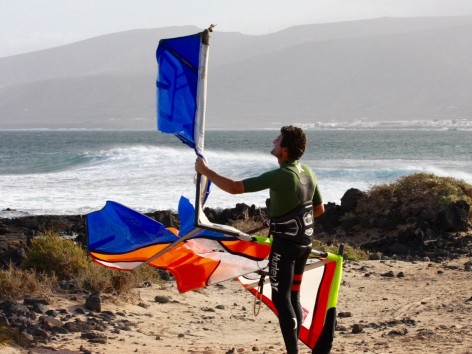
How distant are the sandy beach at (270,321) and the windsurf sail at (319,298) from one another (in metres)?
0.50

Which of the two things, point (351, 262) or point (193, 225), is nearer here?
point (193, 225)

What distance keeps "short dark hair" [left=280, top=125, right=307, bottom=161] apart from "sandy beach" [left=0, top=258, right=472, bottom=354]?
209 cm

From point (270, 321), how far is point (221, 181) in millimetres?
3297

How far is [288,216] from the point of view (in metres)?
6.50

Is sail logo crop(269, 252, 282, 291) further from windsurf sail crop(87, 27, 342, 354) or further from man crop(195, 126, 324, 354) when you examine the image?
windsurf sail crop(87, 27, 342, 354)

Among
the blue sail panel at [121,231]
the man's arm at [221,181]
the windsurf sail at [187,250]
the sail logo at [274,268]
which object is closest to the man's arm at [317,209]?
the windsurf sail at [187,250]

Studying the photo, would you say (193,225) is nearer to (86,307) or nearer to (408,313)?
(86,307)

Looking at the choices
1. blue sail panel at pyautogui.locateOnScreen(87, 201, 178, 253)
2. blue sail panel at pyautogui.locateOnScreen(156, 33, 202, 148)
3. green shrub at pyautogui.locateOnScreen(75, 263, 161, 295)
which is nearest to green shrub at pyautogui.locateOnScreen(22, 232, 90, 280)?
green shrub at pyautogui.locateOnScreen(75, 263, 161, 295)

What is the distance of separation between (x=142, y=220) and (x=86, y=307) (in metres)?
1.77

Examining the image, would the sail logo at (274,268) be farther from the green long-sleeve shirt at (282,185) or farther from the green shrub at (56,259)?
the green shrub at (56,259)

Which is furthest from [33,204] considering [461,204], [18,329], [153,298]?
[18,329]

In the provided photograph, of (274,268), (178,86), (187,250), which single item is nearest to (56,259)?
(187,250)

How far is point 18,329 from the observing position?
7.73 meters

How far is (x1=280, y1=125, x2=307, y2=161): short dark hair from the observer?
6.45m
